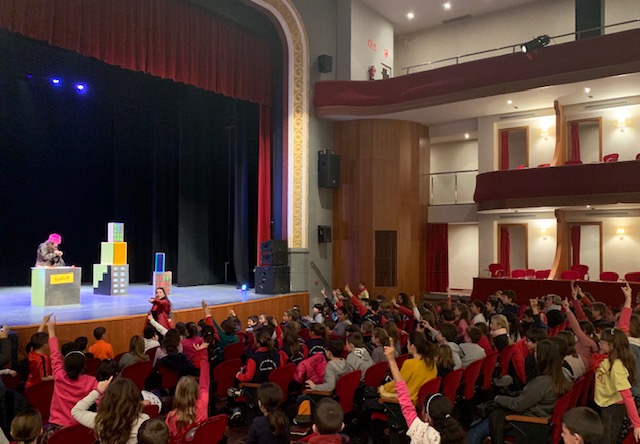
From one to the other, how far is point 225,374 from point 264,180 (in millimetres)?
9244

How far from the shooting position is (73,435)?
11.7 ft

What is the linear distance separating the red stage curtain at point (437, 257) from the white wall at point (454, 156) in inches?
110

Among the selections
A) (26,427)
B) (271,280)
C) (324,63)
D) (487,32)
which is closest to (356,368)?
(26,427)

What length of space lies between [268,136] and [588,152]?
28.2 ft

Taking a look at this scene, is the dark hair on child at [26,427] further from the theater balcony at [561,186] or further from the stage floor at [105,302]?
the theater balcony at [561,186]

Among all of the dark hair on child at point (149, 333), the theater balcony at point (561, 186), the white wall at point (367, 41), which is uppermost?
the white wall at point (367, 41)

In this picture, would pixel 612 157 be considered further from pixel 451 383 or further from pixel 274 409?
pixel 274 409

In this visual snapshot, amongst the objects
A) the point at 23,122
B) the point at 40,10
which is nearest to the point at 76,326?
the point at 40,10

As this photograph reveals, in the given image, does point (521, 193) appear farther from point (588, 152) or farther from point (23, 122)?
point (23, 122)

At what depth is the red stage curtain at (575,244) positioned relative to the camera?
15.7 m

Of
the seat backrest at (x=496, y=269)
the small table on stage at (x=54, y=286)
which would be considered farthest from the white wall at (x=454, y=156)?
the small table on stage at (x=54, y=286)

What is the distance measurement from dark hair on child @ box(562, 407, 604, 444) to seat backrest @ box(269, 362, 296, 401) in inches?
112

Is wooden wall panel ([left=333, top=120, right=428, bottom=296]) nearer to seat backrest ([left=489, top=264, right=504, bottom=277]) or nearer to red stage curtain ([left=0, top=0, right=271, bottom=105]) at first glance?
seat backrest ([left=489, top=264, right=504, bottom=277])

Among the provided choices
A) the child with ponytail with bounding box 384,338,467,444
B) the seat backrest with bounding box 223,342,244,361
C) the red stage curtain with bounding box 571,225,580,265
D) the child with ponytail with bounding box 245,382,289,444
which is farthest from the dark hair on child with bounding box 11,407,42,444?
the red stage curtain with bounding box 571,225,580,265
